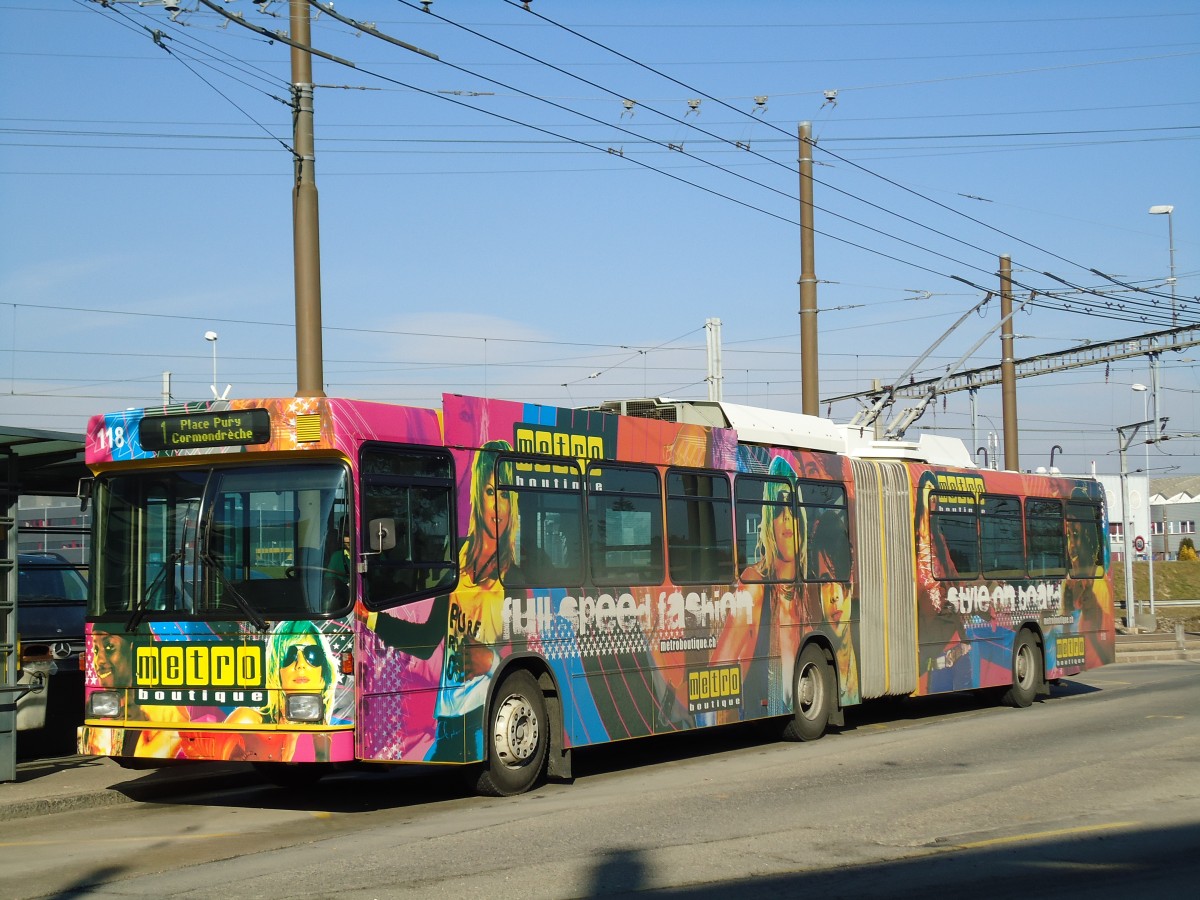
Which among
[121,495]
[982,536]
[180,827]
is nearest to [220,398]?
[121,495]

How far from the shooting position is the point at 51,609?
1416 centimetres

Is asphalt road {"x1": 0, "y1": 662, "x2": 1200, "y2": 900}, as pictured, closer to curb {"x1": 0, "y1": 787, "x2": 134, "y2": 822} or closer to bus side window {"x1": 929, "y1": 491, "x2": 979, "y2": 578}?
curb {"x1": 0, "y1": 787, "x2": 134, "y2": 822}

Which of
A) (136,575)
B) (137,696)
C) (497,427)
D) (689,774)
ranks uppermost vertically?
(497,427)

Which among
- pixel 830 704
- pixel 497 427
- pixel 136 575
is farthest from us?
pixel 830 704

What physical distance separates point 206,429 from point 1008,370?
79.6 feet

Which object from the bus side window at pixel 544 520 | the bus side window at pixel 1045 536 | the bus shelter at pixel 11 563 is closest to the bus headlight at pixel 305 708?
the bus side window at pixel 544 520

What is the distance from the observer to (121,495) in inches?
430

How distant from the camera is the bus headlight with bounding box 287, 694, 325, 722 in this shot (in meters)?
9.91

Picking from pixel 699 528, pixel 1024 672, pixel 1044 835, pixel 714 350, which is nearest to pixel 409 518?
pixel 699 528

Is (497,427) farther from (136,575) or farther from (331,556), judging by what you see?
(136,575)

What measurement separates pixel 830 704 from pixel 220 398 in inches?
327

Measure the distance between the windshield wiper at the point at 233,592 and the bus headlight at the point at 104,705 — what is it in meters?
1.25

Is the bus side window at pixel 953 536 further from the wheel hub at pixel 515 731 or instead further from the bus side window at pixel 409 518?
the bus side window at pixel 409 518

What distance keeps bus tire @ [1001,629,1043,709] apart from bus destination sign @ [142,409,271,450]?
12790 millimetres
